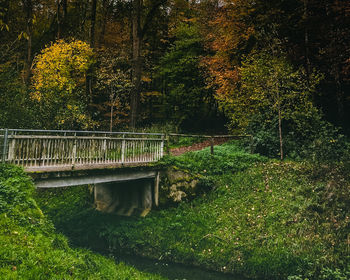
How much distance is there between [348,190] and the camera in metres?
11.7

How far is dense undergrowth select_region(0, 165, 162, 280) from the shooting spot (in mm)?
6365

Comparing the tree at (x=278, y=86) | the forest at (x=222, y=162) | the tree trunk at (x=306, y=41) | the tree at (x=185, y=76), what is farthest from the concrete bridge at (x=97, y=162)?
the tree at (x=185, y=76)

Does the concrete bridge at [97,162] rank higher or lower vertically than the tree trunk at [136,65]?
lower

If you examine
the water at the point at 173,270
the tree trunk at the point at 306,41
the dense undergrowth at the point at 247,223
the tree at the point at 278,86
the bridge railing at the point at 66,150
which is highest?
the tree trunk at the point at 306,41

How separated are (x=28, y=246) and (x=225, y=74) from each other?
17747mm

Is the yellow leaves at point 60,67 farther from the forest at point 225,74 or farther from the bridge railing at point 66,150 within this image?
the bridge railing at point 66,150

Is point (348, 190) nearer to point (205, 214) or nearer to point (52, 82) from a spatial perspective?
point (205, 214)

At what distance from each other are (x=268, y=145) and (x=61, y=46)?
1497cm

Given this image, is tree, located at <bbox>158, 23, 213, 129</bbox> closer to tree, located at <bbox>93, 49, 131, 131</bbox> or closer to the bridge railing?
tree, located at <bbox>93, 49, 131, 131</bbox>

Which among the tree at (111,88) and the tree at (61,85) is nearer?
the tree at (61,85)

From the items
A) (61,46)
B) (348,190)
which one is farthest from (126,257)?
(61,46)

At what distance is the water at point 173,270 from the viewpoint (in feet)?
34.3

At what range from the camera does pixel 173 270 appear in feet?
36.2

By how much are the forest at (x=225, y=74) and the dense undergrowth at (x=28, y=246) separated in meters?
6.64
